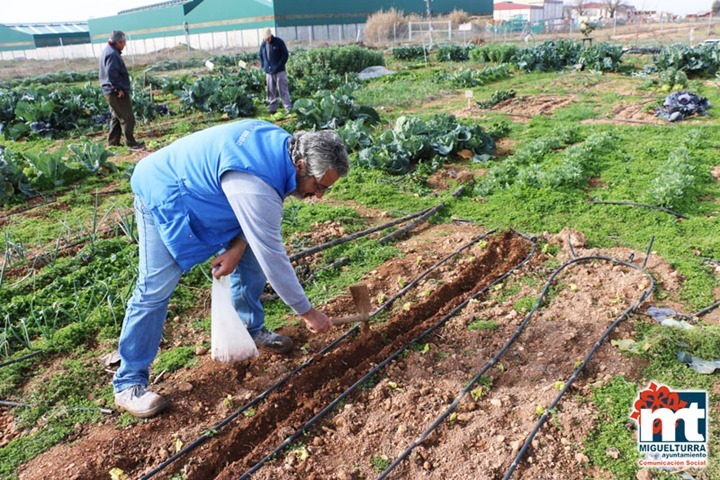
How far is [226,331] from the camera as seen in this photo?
311 centimetres

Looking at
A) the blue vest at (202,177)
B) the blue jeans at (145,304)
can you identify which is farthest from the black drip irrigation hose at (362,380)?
the blue vest at (202,177)

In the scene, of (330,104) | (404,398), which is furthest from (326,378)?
(330,104)

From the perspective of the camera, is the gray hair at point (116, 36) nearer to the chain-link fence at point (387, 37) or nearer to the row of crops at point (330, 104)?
the row of crops at point (330, 104)

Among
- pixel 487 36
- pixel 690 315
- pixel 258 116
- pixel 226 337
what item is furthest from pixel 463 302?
pixel 487 36

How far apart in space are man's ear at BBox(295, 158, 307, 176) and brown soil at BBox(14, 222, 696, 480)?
136 cm

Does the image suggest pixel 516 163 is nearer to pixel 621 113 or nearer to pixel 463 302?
pixel 463 302

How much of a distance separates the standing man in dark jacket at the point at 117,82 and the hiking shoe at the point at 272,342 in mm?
5901

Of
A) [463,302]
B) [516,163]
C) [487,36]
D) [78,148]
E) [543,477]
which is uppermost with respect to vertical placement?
[487,36]

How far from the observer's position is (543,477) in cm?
256

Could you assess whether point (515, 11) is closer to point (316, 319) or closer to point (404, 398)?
point (404, 398)

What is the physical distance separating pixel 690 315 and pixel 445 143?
4.11 meters

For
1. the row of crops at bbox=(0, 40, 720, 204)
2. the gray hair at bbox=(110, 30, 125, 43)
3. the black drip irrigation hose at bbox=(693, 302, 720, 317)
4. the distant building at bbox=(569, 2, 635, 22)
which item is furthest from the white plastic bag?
the distant building at bbox=(569, 2, 635, 22)

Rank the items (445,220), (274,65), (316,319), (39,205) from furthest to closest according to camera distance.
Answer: (274,65) < (39,205) < (445,220) < (316,319)

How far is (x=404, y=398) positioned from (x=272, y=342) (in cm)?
94
